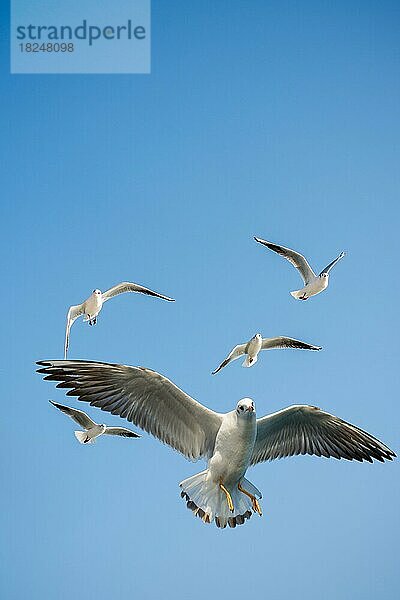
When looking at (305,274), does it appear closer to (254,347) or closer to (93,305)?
(254,347)

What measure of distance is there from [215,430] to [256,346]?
196cm

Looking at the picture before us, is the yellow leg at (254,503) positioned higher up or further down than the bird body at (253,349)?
further down

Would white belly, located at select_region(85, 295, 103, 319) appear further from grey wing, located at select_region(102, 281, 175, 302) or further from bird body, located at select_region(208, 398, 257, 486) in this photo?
bird body, located at select_region(208, 398, 257, 486)

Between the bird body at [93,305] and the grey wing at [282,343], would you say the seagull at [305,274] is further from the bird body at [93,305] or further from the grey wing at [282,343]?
the bird body at [93,305]

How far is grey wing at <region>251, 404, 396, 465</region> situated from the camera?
7.54 m

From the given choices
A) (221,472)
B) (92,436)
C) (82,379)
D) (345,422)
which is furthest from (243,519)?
(92,436)

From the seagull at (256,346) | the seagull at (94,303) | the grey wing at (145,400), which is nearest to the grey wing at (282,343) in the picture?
the seagull at (256,346)

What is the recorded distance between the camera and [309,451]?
7.73 meters

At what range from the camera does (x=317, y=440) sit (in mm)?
7684

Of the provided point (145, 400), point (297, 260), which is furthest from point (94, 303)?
point (145, 400)

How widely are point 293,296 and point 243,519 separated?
2545 mm

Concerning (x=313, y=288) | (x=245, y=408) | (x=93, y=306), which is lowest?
(x=245, y=408)

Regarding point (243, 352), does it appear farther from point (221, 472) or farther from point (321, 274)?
point (221, 472)

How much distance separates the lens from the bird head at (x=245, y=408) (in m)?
6.94
